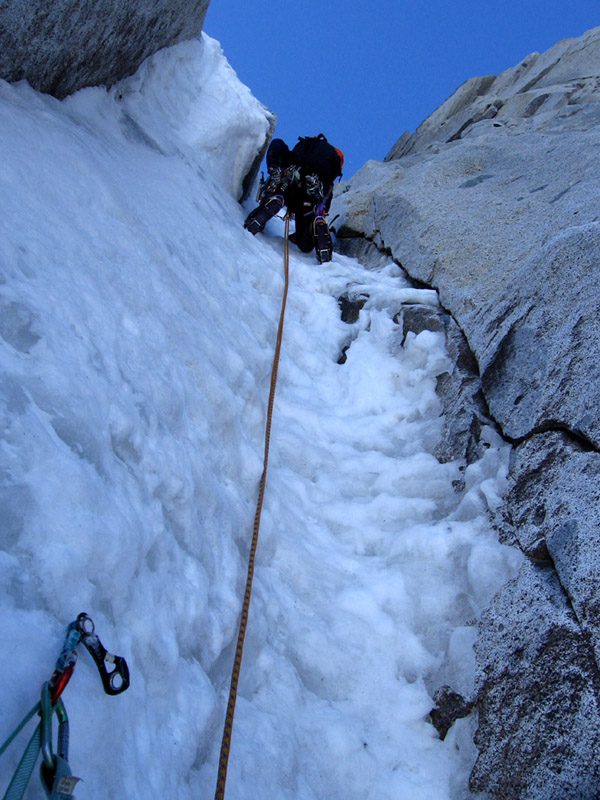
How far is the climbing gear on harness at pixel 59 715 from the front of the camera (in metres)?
1.13

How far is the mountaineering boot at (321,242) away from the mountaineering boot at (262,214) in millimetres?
465

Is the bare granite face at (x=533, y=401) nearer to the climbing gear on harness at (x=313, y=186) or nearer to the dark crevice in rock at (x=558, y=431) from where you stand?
the dark crevice in rock at (x=558, y=431)

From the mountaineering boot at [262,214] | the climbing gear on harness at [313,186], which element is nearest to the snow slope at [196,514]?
the mountaineering boot at [262,214]

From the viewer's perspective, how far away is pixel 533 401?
9.87 ft

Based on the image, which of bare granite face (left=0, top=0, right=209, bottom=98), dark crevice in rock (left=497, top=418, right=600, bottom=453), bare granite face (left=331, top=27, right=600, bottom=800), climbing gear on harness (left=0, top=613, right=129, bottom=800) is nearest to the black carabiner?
climbing gear on harness (left=0, top=613, right=129, bottom=800)

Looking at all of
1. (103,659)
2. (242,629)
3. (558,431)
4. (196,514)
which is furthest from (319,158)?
(103,659)

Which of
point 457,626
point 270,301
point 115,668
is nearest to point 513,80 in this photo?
point 270,301

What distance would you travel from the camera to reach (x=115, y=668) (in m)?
1.51

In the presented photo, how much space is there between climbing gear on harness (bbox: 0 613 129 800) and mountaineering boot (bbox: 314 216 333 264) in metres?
5.43

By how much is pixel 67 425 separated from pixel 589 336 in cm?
230

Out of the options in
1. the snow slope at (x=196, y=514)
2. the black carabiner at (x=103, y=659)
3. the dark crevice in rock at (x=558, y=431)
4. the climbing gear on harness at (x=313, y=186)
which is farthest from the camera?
the climbing gear on harness at (x=313, y=186)

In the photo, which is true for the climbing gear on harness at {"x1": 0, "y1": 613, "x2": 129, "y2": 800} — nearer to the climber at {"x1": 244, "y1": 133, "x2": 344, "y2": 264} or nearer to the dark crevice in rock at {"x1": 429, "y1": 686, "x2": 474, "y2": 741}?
the dark crevice in rock at {"x1": 429, "y1": 686, "x2": 474, "y2": 741}

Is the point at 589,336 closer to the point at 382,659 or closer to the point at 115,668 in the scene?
the point at 382,659

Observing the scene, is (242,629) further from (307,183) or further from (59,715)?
(307,183)
